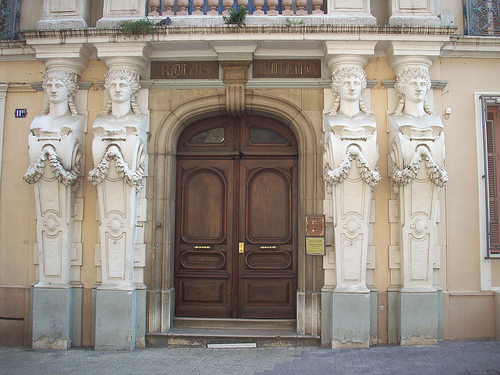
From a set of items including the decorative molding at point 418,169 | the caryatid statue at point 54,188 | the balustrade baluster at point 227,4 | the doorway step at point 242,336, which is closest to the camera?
the decorative molding at point 418,169

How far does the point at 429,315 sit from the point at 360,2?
179 inches

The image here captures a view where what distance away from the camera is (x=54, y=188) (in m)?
7.07

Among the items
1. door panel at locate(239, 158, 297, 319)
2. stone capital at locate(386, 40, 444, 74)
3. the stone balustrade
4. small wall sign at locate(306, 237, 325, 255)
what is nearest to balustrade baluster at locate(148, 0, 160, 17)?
the stone balustrade

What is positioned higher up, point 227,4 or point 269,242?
point 227,4

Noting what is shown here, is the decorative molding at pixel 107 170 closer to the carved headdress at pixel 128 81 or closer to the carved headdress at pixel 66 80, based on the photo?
the carved headdress at pixel 128 81

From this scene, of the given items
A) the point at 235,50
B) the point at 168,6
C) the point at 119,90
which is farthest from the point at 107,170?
the point at 168,6

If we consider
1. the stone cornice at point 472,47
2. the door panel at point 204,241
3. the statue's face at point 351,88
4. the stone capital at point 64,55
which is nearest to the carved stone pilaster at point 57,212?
the stone capital at point 64,55

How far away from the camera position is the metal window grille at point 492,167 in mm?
7246

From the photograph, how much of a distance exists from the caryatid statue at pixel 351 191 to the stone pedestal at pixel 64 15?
4.05 metres

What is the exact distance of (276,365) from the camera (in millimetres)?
6055

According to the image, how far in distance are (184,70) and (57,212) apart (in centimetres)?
282

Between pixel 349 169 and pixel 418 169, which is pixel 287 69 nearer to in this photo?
pixel 349 169

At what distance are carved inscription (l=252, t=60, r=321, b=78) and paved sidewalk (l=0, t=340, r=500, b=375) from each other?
3.97 meters

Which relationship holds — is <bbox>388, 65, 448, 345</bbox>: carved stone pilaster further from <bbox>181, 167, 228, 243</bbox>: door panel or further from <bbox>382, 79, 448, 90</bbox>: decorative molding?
<bbox>181, 167, 228, 243</bbox>: door panel
